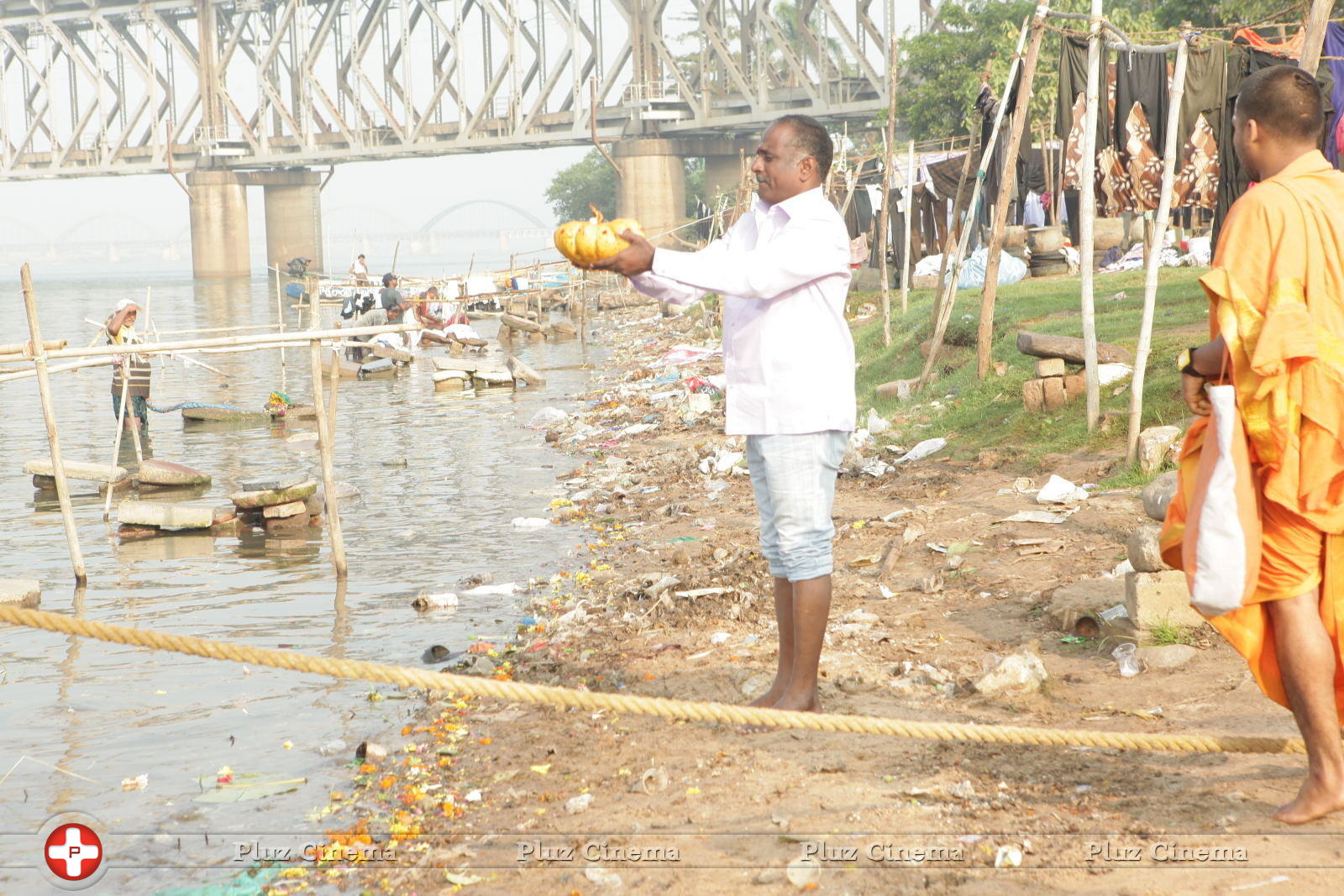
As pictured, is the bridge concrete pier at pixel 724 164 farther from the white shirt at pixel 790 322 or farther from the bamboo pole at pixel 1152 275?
the white shirt at pixel 790 322

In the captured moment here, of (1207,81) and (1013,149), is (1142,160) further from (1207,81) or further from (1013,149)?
(1013,149)

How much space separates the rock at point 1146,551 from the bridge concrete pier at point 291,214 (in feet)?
257

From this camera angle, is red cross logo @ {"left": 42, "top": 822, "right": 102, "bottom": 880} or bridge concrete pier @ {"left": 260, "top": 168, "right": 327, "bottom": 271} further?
bridge concrete pier @ {"left": 260, "top": 168, "right": 327, "bottom": 271}

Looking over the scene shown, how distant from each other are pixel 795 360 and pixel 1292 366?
4.27ft

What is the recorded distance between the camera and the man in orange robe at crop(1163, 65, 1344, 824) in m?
2.79

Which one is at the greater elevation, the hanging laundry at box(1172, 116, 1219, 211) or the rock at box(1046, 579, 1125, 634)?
the hanging laundry at box(1172, 116, 1219, 211)

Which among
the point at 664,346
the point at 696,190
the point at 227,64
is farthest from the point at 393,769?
the point at 227,64

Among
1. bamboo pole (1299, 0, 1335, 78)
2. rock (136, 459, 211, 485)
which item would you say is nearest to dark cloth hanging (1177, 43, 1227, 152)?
bamboo pole (1299, 0, 1335, 78)

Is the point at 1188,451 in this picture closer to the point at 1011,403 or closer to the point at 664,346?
the point at 1011,403

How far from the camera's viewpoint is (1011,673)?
4238mm

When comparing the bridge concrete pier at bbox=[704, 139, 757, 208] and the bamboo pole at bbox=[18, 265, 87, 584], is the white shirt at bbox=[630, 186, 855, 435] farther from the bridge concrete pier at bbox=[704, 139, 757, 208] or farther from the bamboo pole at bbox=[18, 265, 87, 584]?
the bridge concrete pier at bbox=[704, 139, 757, 208]

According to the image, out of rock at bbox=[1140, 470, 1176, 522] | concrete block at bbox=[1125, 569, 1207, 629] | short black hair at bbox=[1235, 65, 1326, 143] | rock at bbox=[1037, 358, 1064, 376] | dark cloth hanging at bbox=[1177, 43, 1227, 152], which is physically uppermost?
dark cloth hanging at bbox=[1177, 43, 1227, 152]

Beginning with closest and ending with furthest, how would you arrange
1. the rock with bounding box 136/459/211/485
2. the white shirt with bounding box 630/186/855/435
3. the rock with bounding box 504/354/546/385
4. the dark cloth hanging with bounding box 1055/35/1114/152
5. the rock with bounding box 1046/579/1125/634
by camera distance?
the white shirt with bounding box 630/186/855/435
the rock with bounding box 1046/579/1125/634
the dark cloth hanging with bounding box 1055/35/1114/152
the rock with bounding box 136/459/211/485
the rock with bounding box 504/354/546/385

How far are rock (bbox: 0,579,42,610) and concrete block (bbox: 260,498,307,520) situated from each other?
2032 mm
